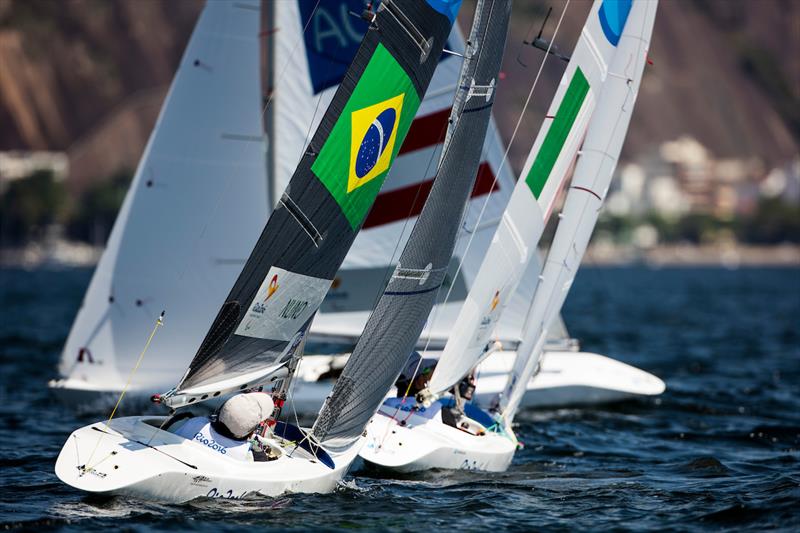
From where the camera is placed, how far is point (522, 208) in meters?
12.4

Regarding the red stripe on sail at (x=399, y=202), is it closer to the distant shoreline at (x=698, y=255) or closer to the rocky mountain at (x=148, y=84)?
the rocky mountain at (x=148, y=84)

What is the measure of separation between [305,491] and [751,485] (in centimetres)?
424

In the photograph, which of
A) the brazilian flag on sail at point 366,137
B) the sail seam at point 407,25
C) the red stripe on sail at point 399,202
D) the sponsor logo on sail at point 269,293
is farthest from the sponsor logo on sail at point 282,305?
the red stripe on sail at point 399,202

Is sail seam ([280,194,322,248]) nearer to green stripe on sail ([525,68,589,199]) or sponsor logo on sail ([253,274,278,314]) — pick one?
sponsor logo on sail ([253,274,278,314])

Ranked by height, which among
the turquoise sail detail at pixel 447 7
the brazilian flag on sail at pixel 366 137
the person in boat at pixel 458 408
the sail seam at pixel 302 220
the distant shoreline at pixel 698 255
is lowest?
the person in boat at pixel 458 408

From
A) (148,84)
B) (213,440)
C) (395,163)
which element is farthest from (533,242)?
(148,84)

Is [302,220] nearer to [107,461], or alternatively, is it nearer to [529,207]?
[107,461]

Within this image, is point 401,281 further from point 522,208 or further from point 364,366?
Result: point 522,208

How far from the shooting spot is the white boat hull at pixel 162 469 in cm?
880

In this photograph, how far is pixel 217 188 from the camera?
50.3 feet

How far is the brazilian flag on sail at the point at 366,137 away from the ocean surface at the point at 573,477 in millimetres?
2471

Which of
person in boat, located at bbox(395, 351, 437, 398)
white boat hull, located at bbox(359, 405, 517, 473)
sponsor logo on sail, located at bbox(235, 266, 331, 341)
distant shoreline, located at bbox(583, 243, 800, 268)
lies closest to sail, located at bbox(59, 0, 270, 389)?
person in boat, located at bbox(395, 351, 437, 398)

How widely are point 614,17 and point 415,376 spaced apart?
451 cm

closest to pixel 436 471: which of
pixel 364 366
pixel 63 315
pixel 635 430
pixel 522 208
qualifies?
pixel 364 366
